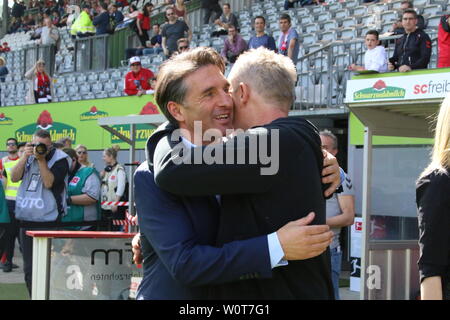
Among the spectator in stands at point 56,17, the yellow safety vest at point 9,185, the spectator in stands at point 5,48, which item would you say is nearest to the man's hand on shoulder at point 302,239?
the yellow safety vest at point 9,185

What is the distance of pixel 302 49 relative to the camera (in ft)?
47.6

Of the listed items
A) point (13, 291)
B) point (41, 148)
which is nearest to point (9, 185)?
point (13, 291)

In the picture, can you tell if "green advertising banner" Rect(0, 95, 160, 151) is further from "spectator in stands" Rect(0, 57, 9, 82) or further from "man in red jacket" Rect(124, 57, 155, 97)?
"spectator in stands" Rect(0, 57, 9, 82)

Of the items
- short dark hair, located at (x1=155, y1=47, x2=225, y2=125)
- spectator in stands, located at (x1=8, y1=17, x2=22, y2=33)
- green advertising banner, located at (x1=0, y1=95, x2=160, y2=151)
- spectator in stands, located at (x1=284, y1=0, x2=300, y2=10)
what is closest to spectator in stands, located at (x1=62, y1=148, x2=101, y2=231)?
green advertising banner, located at (x1=0, y1=95, x2=160, y2=151)

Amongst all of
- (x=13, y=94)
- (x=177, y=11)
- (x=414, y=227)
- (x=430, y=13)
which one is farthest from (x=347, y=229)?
(x=13, y=94)

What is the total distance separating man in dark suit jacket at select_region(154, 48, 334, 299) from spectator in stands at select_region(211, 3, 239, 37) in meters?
14.3

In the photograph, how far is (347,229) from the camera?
1116 centimetres

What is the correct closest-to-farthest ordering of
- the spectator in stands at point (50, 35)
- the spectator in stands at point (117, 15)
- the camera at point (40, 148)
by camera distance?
the camera at point (40, 148)
the spectator in stands at point (117, 15)
the spectator in stands at point (50, 35)

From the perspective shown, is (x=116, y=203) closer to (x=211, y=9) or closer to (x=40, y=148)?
(x=40, y=148)

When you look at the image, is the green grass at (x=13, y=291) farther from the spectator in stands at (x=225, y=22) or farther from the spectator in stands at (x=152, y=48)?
the spectator in stands at (x=152, y=48)

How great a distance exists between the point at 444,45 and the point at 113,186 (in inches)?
211

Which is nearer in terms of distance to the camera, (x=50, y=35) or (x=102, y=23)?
(x=102, y=23)

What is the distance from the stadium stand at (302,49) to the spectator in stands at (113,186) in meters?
3.00

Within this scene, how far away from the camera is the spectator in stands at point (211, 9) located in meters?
19.4
